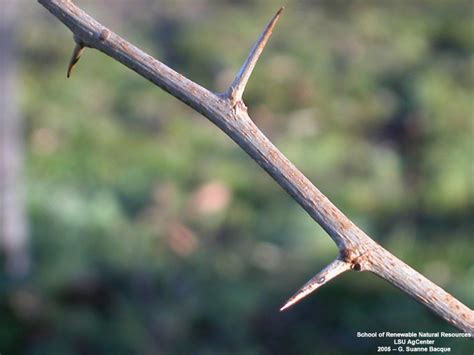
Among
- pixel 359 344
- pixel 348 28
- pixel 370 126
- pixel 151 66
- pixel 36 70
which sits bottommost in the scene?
pixel 151 66

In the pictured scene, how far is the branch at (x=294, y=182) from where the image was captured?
0.87 metres

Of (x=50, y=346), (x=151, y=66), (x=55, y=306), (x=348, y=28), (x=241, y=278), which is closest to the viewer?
(x=151, y=66)

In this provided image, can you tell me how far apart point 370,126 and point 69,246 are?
2812 mm

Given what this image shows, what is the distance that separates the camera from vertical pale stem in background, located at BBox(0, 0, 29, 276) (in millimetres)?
3934

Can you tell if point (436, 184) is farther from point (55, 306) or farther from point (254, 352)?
point (55, 306)

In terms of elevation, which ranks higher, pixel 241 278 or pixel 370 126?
pixel 370 126

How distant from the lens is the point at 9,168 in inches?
161

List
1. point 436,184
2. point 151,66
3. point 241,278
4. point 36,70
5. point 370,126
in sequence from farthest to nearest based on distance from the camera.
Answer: point 36,70
point 370,126
point 436,184
point 241,278
point 151,66

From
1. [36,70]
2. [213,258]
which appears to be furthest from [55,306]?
[36,70]

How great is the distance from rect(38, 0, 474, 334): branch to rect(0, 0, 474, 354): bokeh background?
2.34m

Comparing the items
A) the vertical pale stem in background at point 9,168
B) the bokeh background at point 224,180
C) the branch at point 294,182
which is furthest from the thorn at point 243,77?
the vertical pale stem in background at point 9,168

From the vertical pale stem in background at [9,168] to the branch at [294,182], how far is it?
319 cm

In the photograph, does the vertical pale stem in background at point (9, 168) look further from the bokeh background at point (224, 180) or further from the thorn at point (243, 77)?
the thorn at point (243, 77)

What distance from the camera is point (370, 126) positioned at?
5.89 metres
